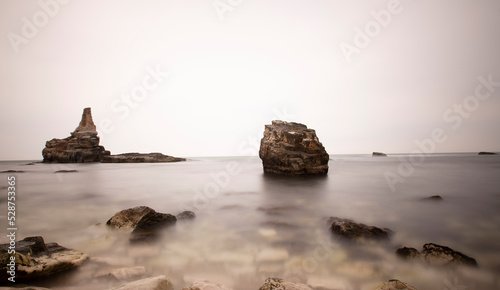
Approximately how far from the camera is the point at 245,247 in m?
4.04

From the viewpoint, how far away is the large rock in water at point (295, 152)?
15578 mm

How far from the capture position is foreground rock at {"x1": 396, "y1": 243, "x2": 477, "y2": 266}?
3281 mm

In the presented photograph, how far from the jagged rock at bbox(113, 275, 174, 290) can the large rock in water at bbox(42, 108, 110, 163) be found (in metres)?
65.0

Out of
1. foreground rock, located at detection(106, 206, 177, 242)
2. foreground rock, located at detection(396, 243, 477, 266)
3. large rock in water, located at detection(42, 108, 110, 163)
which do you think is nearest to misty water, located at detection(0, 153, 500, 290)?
foreground rock, located at detection(396, 243, 477, 266)

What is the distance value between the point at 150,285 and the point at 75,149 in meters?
66.8

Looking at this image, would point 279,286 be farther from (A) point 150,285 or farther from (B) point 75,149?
(B) point 75,149

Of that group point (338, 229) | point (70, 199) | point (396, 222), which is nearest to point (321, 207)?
point (396, 222)

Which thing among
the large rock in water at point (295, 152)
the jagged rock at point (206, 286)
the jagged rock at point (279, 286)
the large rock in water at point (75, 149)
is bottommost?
the jagged rock at point (279, 286)

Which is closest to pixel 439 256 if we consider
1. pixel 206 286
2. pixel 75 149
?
pixel 206 286

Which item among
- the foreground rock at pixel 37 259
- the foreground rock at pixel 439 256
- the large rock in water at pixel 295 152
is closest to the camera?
the foreground rock at pixel 37 259

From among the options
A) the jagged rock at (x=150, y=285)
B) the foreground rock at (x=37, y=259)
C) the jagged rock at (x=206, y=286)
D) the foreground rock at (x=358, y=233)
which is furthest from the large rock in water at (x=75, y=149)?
the foreground rock at (x=358, y=233)

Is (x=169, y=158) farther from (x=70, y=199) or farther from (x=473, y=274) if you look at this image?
(x=473, y=274)

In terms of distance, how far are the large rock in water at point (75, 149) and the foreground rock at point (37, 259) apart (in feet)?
207

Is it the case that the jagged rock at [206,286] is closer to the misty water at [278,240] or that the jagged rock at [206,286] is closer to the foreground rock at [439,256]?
the misty water at [278,240]
